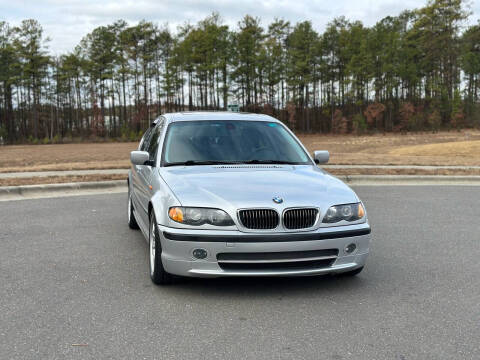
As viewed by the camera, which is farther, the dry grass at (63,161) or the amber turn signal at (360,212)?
the dry grass at (63,161)

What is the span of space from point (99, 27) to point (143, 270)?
77195mm

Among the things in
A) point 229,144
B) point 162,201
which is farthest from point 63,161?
point 162,201

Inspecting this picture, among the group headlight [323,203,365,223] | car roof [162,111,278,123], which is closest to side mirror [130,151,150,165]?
car roof [162,111,278,123]

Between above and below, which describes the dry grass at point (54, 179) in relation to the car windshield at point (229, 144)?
below

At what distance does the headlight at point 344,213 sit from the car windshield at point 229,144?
1.23m

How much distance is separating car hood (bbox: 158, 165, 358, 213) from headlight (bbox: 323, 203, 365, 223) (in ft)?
0.16

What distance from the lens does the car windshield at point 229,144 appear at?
223 inches

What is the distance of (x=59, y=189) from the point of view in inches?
473

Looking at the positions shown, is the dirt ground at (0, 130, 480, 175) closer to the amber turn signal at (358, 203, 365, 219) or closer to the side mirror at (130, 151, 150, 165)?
the side mirror at (130, 151, 150, 165)

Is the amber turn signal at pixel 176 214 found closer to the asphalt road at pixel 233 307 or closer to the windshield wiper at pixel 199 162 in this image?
the asphalt road at pixel 233 307

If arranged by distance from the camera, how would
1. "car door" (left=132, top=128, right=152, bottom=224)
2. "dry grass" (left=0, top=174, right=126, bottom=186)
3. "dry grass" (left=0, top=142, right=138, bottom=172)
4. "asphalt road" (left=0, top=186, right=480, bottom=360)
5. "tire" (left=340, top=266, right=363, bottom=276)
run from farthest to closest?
1. "dry grass" (left=0, top=142, right=138, bottom=172)
2. "dry grass" (left=0, top=174, right=126, bottom=186)
3. "car door" (left=132, top=128, right=152, bottom=224)
4. "tire" (left=340, top=266, right=363, bottom=276)
5. "asphalt road" (left=0, top=186, right=480, bottom=360)

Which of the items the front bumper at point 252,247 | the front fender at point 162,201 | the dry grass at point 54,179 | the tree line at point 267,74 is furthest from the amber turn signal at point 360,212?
the tree line at point 267,74

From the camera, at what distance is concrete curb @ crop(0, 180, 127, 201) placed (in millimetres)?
11367

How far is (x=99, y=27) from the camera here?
251ft
